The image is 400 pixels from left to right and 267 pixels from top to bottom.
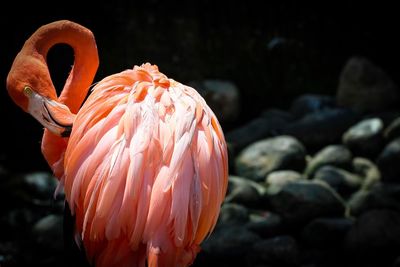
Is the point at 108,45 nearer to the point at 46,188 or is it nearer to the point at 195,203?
the point at 46,188

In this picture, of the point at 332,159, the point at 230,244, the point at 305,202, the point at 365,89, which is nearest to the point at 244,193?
the point at 305,202

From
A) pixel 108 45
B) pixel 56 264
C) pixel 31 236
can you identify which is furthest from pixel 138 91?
pixel 108 45

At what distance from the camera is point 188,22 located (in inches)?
298

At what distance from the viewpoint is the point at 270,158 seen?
634 centimetres

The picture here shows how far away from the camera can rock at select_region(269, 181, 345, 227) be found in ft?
17.7

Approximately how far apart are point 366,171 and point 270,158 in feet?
2.86

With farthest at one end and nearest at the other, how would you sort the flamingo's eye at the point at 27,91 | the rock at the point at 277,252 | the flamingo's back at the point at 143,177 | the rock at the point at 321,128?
the rock at the point at 321,128
the rock at the point at 277,252
the flamingo's eye at the point at 27,91
the flamingo's back at the point at 143,177

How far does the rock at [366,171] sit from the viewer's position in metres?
5.98

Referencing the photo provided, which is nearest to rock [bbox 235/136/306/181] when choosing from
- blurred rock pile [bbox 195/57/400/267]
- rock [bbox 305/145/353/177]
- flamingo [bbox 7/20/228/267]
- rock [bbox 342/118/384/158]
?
blurred rock pile [bbox 195/57/400/267]

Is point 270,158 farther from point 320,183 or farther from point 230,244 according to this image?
point 230,244

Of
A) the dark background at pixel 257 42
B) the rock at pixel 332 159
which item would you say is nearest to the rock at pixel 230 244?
the rock at pixel 332 159

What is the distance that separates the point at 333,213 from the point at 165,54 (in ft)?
9.58

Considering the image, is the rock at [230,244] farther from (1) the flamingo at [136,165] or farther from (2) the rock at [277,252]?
(1) the flamingo at [136,165]

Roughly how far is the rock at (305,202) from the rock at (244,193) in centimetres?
21
